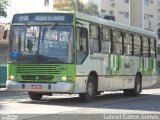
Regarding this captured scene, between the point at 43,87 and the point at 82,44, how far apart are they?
2155 mm

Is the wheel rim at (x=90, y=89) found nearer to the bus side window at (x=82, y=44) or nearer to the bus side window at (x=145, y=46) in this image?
the bus side window at (x=82, y=44)

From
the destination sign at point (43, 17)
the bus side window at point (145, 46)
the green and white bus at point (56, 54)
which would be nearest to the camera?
the green and white bus at point (56, 54)

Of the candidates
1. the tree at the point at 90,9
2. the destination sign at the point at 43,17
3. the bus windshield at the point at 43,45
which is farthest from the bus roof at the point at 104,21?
the tree at the point at 90,9

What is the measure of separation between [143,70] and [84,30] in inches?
312

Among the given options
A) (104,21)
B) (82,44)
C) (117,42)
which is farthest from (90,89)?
(117,42)

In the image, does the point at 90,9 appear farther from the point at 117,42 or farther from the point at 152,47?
the point at 117,42

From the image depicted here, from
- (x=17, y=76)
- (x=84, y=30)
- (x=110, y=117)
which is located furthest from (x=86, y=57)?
(x=110, y=117)

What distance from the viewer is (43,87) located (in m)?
17.8

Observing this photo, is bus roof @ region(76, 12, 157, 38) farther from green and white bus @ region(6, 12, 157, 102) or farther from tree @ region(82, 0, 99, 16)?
tree @ region(82, 0, 99, 16)

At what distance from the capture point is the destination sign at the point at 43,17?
18.2 m

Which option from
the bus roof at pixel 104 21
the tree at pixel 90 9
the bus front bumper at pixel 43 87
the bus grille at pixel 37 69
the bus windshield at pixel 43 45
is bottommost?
the bus front bumper at pixel 43 87

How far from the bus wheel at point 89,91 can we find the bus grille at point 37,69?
5.31 feet

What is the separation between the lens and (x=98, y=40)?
2014 centimetres

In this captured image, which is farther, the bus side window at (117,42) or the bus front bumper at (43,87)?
the bus side window at (117,42)
